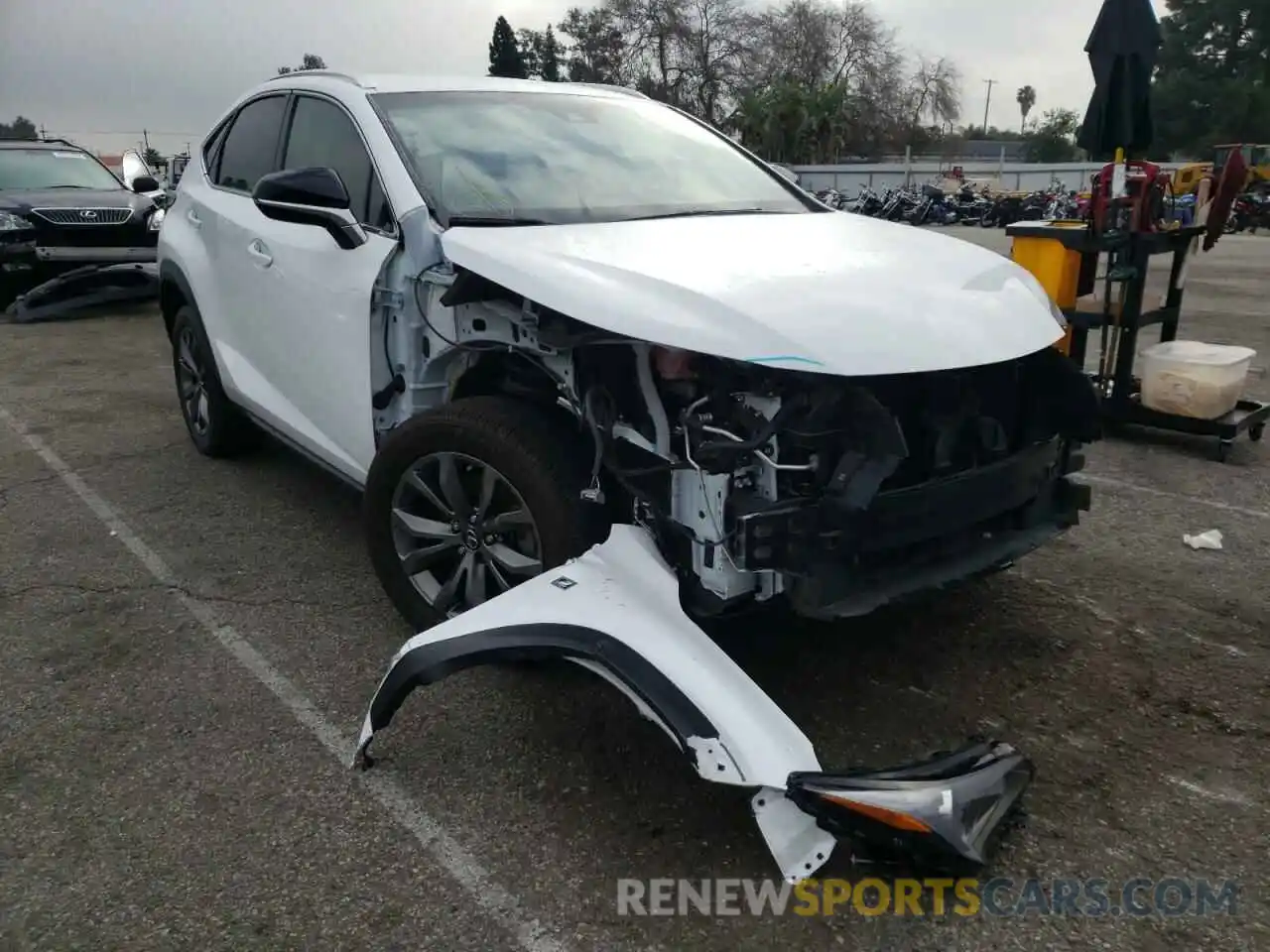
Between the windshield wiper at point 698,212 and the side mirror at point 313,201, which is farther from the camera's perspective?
the windshield wiper at point 698,212

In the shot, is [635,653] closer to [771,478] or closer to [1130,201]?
[771,478]

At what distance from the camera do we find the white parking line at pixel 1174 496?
4754 mm

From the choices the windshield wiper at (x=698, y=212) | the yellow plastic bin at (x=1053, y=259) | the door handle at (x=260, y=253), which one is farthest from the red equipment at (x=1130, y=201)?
the door handle at (x=260, y=253)

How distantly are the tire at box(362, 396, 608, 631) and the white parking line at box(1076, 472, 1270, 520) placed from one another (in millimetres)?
3198

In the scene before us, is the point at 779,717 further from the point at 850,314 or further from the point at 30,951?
the point at 30,951

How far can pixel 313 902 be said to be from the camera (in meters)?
2.30

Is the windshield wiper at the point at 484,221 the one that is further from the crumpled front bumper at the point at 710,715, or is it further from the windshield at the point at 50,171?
the windshield at the point at 50,171

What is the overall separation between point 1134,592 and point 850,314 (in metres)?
2.10

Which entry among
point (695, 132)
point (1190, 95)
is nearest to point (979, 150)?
point (1190, 95)

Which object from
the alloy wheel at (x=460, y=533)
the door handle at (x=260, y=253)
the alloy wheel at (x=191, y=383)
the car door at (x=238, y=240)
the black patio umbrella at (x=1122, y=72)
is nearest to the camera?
the alloy wheel at (x=460, y=533)

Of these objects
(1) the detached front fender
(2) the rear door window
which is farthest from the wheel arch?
(1) the detached front fender

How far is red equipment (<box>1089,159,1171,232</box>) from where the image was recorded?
18.9 feet

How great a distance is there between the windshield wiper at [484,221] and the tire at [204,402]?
208 centimetres

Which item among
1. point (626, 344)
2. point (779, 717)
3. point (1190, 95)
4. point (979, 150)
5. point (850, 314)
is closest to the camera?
point (779, 717)
